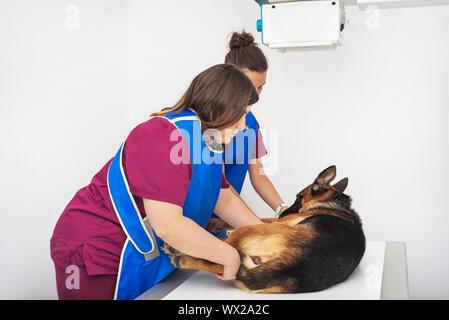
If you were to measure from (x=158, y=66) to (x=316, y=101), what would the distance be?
95 cm

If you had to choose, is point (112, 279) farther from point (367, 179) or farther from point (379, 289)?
point (367, 179)

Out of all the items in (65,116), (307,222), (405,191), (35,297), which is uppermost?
(65,116)

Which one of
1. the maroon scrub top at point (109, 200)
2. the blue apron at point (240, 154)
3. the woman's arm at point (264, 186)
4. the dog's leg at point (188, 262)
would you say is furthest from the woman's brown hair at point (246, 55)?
the dog's leg at point (188, 262)

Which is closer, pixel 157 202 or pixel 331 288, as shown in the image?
pixel 157 202

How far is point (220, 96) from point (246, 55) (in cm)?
64

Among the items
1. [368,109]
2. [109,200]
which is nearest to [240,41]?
[109,200]

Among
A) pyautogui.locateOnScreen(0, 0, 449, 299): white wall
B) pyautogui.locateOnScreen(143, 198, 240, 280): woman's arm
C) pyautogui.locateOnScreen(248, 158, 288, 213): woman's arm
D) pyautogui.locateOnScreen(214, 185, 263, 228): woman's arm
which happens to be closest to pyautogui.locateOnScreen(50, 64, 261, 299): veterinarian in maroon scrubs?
pyautogui.locateOnScreen(143, 198, 240, 280): woman's arm

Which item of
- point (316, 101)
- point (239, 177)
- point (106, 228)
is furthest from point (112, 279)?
point (316, 101)

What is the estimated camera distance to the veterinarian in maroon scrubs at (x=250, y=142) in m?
1.75

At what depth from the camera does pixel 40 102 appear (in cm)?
210

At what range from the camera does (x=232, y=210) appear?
4.94 ft

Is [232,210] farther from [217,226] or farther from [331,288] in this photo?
[331,288]

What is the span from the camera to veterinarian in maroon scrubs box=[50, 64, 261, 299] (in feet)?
3.63
